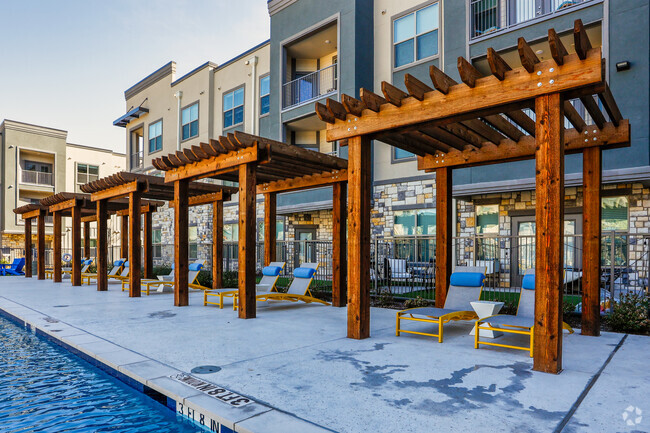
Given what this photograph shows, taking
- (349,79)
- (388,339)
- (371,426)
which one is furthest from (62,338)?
(349,79)

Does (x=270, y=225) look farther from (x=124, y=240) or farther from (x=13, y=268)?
(x=13, y=268)

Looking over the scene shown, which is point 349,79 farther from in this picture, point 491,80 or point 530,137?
point 491,80

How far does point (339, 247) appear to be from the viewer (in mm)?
9953

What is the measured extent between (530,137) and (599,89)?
2.80 meters

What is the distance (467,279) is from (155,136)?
2329 cm

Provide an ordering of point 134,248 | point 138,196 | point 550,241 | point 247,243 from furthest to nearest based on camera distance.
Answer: point 138,196 → point 134,248 → point 247,243 → point 550,241

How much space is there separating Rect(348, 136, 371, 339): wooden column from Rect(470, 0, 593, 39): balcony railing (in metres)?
8.91

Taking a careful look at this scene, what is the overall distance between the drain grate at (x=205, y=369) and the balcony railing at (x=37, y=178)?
3546cm

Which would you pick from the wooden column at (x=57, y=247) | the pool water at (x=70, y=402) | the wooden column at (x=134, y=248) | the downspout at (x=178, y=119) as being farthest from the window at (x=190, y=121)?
the pool water at (x=70, y=402)

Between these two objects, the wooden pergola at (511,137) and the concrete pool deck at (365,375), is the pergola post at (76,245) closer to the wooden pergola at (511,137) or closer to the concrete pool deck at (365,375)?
the concrete pool deck at (365,375)

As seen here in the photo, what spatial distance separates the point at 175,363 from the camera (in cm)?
499

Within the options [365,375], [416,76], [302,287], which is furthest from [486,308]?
[416,76]

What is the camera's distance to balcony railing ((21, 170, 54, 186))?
3334 centimetres

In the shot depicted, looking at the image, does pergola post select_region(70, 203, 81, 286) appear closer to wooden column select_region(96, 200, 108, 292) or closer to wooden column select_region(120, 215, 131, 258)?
wooden column select_region(96, 200, 108, 292)
